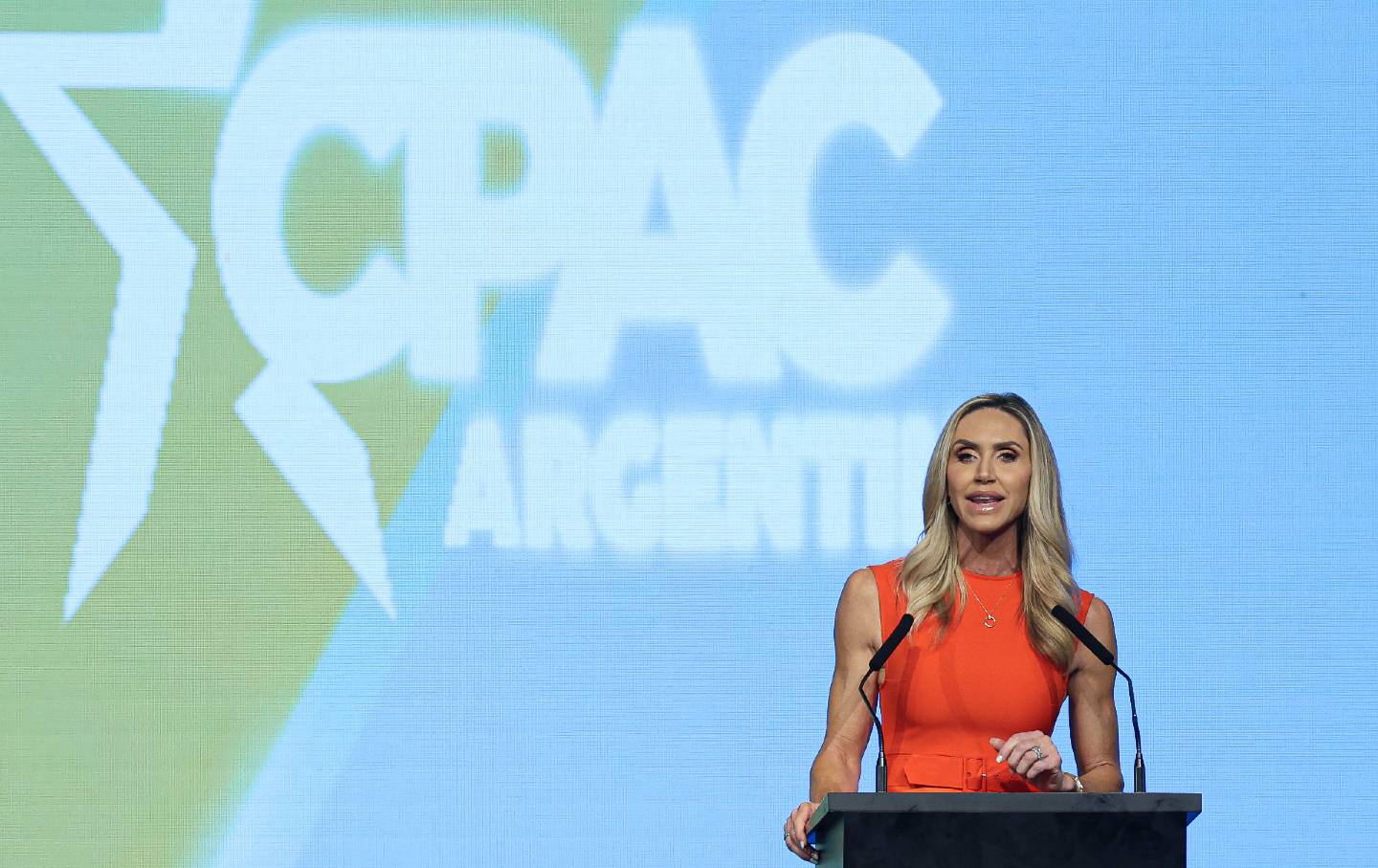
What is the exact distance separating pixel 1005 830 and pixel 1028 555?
28.7 inches

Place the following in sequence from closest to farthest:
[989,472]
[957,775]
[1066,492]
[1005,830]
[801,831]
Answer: [1005,830], [801,831], [957,775], [989,472], [1066,492]

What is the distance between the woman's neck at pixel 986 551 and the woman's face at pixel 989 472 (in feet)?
0.09

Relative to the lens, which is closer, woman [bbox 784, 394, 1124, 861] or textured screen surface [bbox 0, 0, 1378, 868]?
woman [bbox 784, 394, 1124, 861]

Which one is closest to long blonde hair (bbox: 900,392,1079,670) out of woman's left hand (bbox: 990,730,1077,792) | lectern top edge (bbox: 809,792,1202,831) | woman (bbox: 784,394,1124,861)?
woman (bbox: 784,394,1124,861)

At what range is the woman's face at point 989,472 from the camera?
256 centimetres

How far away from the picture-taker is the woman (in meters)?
2.49

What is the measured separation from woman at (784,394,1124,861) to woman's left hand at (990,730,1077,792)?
0.66 feet

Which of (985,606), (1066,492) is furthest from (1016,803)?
(1066,492)

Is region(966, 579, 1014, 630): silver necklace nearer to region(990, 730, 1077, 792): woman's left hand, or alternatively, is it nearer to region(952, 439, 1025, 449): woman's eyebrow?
region(952, 439, 1025, 449): woman's eyebrow

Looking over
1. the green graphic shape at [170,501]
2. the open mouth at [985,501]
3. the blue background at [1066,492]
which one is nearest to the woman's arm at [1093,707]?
the open mouth at [985,501]

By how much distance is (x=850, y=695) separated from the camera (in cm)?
253

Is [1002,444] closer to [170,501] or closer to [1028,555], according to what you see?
[1028,555]

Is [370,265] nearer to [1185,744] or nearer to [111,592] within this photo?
[111,592]

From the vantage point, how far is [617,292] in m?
3.76
